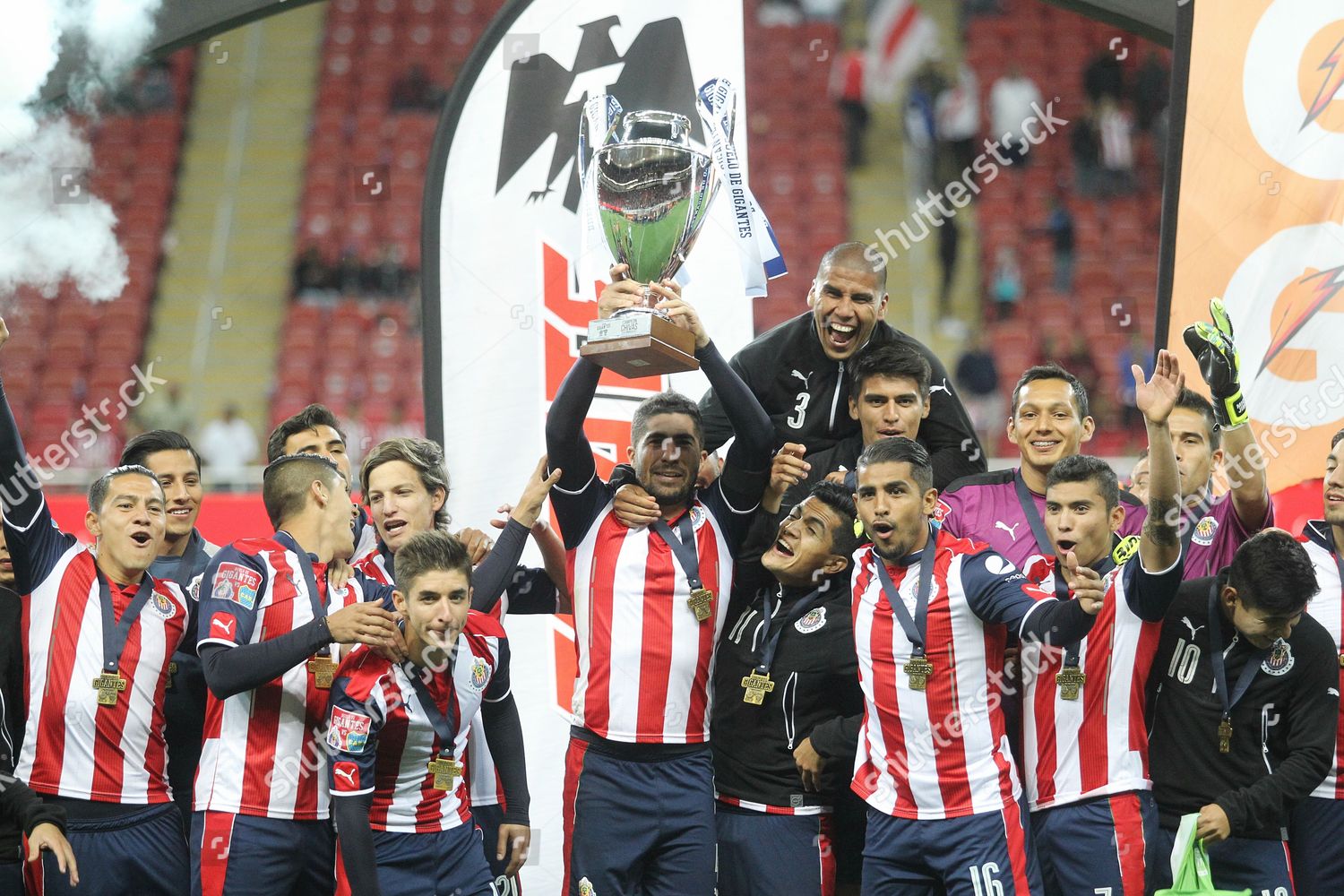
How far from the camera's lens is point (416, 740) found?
343 cm

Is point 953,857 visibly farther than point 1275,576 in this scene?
No

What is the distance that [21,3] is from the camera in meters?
8.71

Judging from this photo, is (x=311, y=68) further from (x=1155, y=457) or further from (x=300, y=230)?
(x=1155, y=457)

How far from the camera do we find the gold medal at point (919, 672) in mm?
3523

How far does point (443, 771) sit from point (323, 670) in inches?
16.0

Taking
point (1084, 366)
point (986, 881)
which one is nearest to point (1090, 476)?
point (986, 881)

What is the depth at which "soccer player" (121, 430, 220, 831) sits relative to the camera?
3.89 m

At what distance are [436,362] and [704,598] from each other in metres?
1.66

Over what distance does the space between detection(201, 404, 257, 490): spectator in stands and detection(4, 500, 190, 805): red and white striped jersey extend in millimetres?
5459

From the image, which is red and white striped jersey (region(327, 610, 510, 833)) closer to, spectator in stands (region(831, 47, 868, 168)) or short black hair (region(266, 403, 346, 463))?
short black hair (region(266, 403, 346, 463))

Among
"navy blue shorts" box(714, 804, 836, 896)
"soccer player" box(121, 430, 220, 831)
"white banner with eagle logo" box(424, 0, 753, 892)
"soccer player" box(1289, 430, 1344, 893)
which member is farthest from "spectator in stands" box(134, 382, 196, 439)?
"soccer player" box(1289, 430, 1344, 893)

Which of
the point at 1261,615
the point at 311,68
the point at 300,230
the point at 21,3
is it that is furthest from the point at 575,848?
the point at 311,68

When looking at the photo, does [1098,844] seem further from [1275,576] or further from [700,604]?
[700,604]

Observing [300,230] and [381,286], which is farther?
[300,230]
